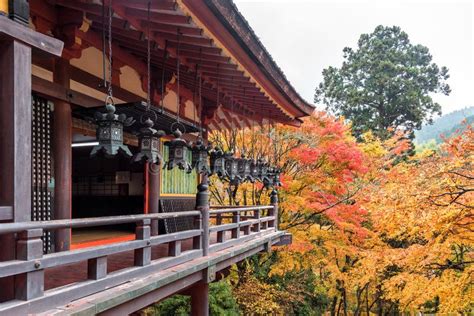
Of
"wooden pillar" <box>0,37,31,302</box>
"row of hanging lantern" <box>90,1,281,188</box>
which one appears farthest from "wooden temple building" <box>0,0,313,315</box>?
"row of hanging lantern" <box>90,1,281,188</box>

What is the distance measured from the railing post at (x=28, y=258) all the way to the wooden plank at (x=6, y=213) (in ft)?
0.47

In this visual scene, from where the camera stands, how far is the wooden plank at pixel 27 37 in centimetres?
259

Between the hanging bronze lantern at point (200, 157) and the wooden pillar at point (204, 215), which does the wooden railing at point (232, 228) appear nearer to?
the wooden pillar at point (204, 215)

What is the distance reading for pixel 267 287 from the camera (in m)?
13.5

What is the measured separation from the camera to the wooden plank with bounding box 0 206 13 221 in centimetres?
257

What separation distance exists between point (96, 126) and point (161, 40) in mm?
1611

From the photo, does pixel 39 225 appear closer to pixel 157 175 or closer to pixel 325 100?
pixel 157 175

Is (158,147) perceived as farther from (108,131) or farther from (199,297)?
(199,297)

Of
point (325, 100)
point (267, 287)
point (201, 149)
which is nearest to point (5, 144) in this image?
point (201, 149)

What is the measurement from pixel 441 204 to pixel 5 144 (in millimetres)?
9223

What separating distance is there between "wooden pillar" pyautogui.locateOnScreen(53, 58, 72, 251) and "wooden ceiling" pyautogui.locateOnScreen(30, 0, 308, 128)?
1.32 feet

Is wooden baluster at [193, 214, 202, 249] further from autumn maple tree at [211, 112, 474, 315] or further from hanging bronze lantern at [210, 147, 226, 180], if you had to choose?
autumn maple tree at [211, 112, 474, 315]

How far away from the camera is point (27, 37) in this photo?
2.75m

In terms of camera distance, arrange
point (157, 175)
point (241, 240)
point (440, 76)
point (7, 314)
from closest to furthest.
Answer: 1. point (7, 314)
2. point (241, 240)
3. point (157, 175)
4. point (440, 76)
